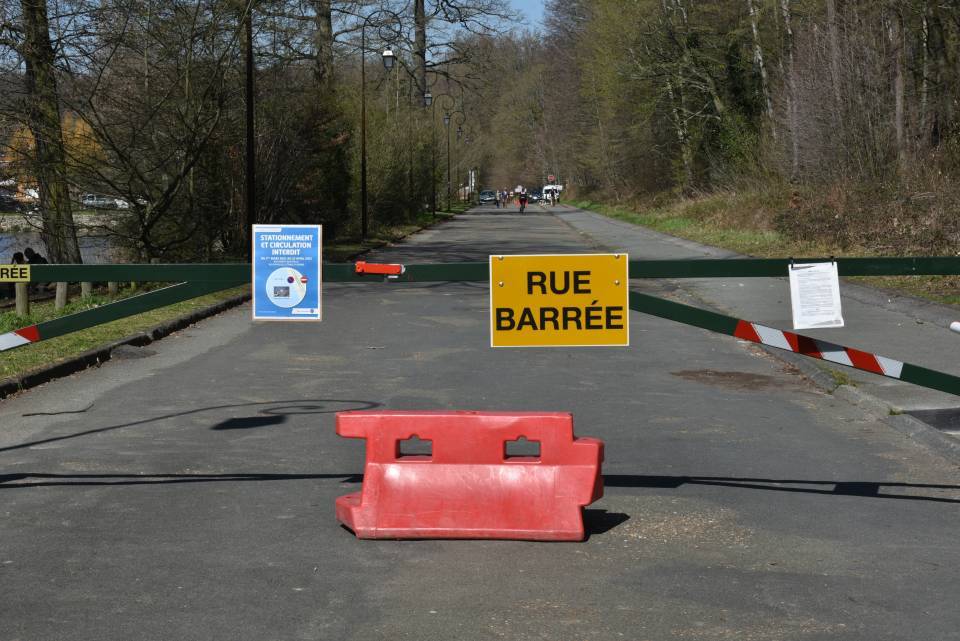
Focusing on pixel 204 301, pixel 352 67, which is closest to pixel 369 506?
pixel 204 301

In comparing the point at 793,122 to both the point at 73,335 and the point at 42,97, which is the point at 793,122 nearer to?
the point at 42,97

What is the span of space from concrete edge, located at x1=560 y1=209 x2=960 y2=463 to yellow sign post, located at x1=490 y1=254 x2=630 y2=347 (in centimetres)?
312

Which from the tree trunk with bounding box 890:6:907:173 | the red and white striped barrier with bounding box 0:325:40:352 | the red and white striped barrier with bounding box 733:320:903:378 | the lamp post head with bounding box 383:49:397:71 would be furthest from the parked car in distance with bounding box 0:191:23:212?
the lamp post head with bounding box 383:49:397:71

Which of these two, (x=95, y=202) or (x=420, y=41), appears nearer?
(x=95, y=202)

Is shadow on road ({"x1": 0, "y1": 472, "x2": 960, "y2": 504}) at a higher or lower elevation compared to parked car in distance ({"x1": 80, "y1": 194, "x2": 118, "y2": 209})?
lower

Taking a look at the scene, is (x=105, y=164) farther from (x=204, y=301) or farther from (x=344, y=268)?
(x=344, y=268)

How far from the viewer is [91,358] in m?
12.7

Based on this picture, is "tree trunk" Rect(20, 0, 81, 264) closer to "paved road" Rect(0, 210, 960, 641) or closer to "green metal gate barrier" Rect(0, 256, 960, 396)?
"paved road" Rect(0, 210, 960, 641)

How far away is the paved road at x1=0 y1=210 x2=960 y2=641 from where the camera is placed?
501 centimetres

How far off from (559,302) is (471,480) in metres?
1.03

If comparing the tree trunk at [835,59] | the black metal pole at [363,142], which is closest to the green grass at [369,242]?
the black metal pole at [363,142]

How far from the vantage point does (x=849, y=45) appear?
3077cm

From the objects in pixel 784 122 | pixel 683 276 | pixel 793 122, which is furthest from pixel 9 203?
pixel 784 122

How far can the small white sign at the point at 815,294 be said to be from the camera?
6172 millimetres
